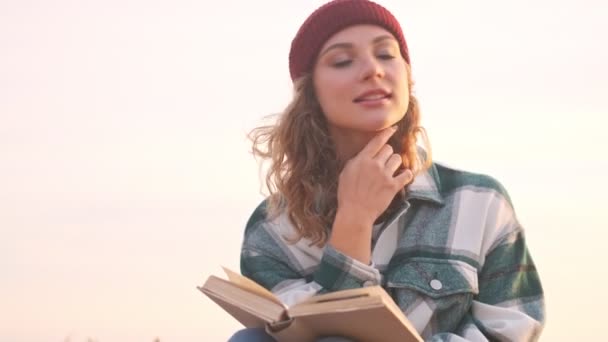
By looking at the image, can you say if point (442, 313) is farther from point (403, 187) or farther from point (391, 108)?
point (391, 108)

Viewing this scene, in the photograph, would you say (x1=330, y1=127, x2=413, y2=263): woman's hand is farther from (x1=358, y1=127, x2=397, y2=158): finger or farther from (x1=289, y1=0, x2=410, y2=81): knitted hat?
(x1=289, y1=0, x2=410, y2=81): knitted hat

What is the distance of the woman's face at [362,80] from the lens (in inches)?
188

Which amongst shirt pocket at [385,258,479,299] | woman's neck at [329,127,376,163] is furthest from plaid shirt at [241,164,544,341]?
woman's neck at [329,127,376,163]

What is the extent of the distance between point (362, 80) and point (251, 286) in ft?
3.75

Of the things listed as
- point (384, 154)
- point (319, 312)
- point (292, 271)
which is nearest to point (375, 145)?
point (384, 154)

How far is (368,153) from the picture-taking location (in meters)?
4.80

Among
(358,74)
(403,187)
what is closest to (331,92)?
(358,74)

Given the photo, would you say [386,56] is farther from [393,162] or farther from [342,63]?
[393,162]

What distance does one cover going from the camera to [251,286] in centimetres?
411

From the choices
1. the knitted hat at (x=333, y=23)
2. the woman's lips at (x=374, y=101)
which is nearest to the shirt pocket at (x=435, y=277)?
the woman's lips at (x=374, y=101)

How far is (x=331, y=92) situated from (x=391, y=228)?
65cm

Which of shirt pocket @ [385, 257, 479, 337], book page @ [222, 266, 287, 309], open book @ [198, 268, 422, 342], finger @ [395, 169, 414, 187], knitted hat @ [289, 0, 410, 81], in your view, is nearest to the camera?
open book @ [198, 268, 422, 342]

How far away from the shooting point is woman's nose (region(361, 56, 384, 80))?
188 inches

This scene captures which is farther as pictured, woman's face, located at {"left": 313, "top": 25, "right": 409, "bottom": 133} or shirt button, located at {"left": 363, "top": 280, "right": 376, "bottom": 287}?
woman's face, located at {"left": 313, "top": 25, "right": 409, "bottom": 133}
